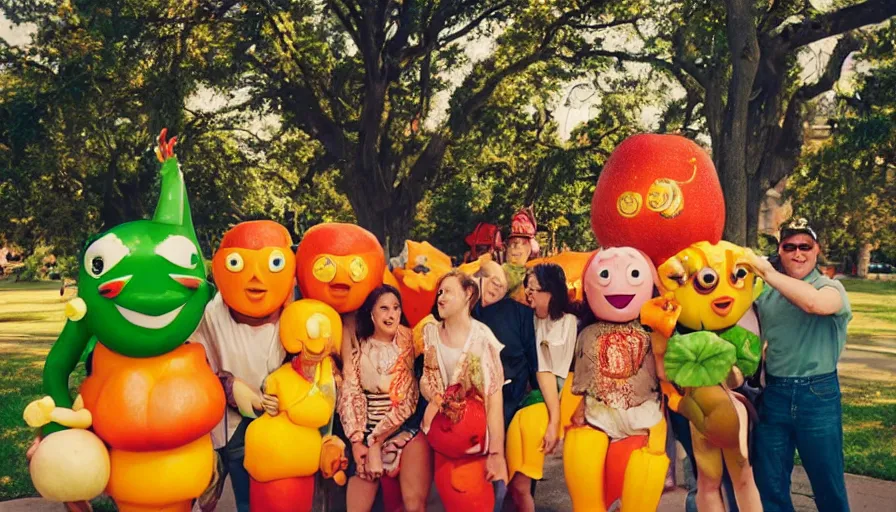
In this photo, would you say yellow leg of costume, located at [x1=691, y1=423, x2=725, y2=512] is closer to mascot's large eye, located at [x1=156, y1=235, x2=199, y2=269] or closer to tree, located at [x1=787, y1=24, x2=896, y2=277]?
mascot's large eye, located at [x1=156, y1=235, x2=199, y2=269]

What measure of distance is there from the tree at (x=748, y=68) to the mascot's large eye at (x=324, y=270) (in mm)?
6429

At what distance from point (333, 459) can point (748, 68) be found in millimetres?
7799

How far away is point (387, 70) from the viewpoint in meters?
13.6

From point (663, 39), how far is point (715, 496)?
11.6m

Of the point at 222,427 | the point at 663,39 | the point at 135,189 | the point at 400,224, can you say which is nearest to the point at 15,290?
the point at 135,189

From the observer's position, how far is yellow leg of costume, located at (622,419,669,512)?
11.9 feet

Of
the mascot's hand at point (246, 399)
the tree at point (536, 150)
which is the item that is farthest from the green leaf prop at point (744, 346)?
the tree at point (536, 150)

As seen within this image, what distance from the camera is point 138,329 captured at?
138 inches

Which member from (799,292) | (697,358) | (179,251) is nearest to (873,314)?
(799,292)

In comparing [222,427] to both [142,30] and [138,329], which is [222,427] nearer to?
[138,329]

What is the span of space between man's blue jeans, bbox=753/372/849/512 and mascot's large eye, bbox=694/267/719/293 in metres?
0.69

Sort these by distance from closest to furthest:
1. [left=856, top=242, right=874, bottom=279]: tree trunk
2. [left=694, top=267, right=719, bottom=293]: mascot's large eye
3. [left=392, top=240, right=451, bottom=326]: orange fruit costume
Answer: [left=694, top=267, right=719, bottom=293]: mascot's large eye → [left=392, top=240, right=451, bottom=326]: orange fruit costume → [left=856, top=242, right=874, bottom=279]: tree trunk

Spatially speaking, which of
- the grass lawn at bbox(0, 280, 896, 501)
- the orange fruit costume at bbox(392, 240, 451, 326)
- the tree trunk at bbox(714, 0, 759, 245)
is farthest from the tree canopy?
the orange fruit costume at bbox(392, 240, 451, 326)

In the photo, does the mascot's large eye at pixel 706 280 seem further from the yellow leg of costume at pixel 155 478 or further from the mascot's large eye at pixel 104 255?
the mascot's large eye at pixel 104 255
